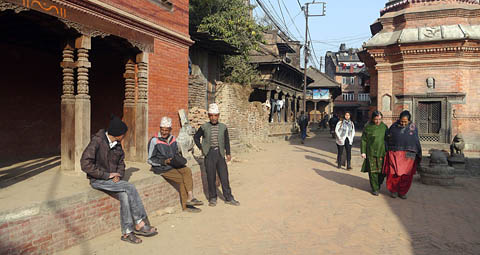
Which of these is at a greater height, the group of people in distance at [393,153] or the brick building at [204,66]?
the brick building at [204,66]

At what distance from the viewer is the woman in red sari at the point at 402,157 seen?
7136 mm

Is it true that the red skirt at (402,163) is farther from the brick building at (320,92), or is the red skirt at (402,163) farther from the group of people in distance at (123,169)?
the brick building at (320,92)

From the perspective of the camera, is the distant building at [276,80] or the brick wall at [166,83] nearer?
the brick wall at [166,83]

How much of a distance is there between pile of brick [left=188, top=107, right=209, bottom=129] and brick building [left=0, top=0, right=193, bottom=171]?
3.45m

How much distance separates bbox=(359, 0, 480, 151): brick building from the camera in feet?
44.6

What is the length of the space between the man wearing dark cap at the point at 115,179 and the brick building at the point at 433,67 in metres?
12.9

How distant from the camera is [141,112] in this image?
7.72 m

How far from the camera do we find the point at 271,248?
14.9 ft

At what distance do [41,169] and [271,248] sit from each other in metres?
4.96

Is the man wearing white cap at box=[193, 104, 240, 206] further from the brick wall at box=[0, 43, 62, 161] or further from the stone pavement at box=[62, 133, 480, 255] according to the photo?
the brick wall at box=[0, 43, 62, 161]

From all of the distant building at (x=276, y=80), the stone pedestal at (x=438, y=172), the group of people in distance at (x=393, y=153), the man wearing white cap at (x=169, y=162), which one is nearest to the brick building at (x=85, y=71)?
the man wearing white cap at (x=169, y=162)

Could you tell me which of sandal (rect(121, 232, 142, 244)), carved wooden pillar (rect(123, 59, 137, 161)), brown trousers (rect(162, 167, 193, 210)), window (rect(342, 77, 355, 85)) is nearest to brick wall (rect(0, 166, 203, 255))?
sandal (rect(121, 232, 142, 244))

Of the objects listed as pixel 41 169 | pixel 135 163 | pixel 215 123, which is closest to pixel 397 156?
pixel 215 123

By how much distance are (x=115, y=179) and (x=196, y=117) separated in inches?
328
